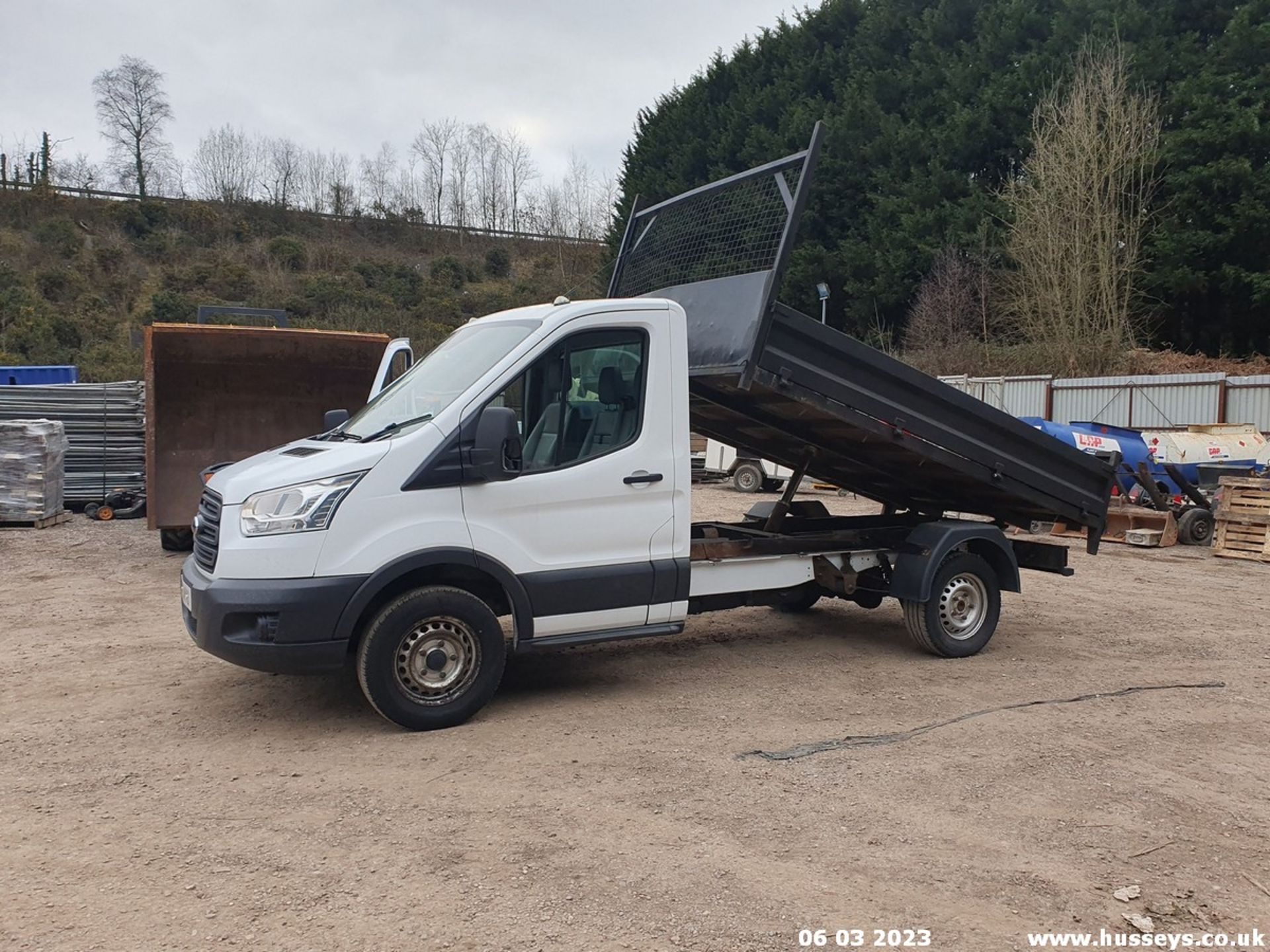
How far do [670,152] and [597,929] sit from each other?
137 ft

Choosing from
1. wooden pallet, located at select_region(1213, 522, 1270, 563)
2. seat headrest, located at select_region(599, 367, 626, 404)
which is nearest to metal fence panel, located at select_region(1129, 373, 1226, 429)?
wooden pallet, located at select_region(1213, 522, 1270, 563)

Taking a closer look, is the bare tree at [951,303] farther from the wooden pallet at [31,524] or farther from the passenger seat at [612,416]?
the passenger seat at [612,416]

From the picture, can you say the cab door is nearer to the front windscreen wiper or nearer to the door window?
the door window

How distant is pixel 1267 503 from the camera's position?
12.4 metres

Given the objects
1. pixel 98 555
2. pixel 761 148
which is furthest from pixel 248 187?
pixel 98 555

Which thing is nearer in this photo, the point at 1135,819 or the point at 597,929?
the point at 597,929

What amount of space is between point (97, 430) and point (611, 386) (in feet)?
41.3

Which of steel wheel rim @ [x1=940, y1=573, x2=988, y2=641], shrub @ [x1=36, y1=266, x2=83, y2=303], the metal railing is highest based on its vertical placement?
the metal railing

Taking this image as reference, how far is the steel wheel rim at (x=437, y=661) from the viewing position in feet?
17.2

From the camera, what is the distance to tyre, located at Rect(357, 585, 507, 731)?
5.13 m

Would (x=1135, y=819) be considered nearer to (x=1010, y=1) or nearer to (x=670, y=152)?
(x=1010, y=1)

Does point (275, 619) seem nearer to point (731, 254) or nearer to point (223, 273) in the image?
point (731, 254)

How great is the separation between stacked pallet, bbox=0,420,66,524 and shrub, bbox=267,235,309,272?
3377cm

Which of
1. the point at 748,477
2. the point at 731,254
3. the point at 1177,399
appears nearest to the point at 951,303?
the point at 1177,399
